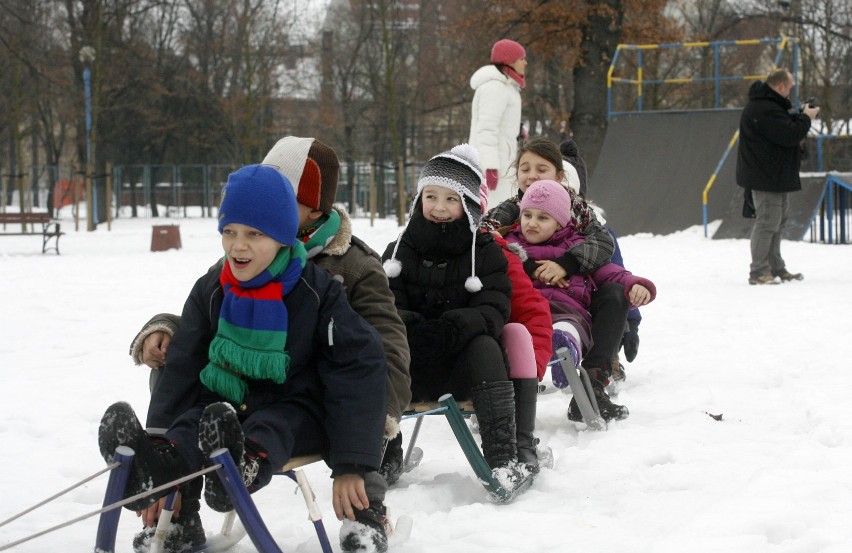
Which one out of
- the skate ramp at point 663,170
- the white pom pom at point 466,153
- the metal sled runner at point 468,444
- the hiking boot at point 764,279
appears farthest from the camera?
the skate ramp at point 663,170

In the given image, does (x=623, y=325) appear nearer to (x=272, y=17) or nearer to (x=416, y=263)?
(x=416, y=263)

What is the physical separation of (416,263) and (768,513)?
1548 millimetres

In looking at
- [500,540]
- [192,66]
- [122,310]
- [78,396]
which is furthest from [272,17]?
A: [500,540]

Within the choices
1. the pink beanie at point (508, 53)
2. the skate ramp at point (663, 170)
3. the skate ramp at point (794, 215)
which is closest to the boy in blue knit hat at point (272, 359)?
the pink beanie at point (508, 53)

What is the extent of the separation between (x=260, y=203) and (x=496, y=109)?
6780 millimetres

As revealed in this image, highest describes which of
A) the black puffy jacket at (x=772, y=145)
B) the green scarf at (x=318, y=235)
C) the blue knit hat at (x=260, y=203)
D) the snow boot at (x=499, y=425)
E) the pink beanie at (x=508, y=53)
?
the pink beanie at (x=508, y=53)

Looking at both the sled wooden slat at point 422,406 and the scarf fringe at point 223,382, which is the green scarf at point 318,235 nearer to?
the scarf fringe at point 223,382

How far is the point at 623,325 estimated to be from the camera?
4.95m

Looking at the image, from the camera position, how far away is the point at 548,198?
16.2ft

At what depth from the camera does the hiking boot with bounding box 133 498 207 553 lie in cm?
309

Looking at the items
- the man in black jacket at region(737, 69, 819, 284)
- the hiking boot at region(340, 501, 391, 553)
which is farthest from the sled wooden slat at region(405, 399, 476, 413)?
the man in black jacket at region(737, 69, 819, 284)

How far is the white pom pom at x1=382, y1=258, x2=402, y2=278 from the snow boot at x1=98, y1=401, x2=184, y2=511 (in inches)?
61.7

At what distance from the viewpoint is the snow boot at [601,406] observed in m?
4.99

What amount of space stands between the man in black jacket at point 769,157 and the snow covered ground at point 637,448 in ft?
2.92
